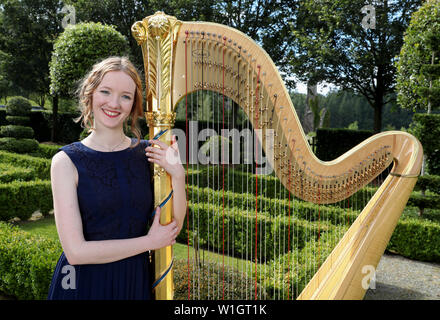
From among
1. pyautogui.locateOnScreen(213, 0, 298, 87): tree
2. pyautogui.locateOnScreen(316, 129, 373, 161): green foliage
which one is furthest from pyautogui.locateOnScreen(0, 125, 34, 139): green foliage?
pyautogui.locateOnScreen(316, 129, 373, 161): green foliage

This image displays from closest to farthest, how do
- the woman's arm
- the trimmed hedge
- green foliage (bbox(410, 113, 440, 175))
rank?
1. the woman's arm
2. green foliage (bbox(410, 113, 440, 175))
3. the trimmed hedge

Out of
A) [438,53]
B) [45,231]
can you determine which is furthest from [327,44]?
[45,231]

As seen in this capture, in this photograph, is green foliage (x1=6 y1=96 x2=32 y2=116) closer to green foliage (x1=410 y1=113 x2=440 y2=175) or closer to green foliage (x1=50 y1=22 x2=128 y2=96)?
green foliage (x1=50 y1=22 x2=128 y2=96)

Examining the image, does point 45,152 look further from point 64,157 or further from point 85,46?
point 64,157

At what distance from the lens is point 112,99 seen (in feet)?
5.19

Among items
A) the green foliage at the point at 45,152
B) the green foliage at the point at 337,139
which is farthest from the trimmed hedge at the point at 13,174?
the green foliage at the point at 337,139

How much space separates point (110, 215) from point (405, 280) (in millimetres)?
5501

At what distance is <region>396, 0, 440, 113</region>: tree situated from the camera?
7.64 m

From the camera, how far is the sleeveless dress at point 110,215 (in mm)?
1532

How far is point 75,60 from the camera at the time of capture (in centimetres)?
791

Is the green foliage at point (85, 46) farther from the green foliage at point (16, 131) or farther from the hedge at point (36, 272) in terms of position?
the green foliage at point (16, 131)

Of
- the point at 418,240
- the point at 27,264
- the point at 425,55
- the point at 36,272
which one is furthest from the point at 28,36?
the point at 418,240

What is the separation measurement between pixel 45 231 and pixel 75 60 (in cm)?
392

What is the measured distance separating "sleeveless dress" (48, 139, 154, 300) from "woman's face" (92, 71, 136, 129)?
0.51 feet
